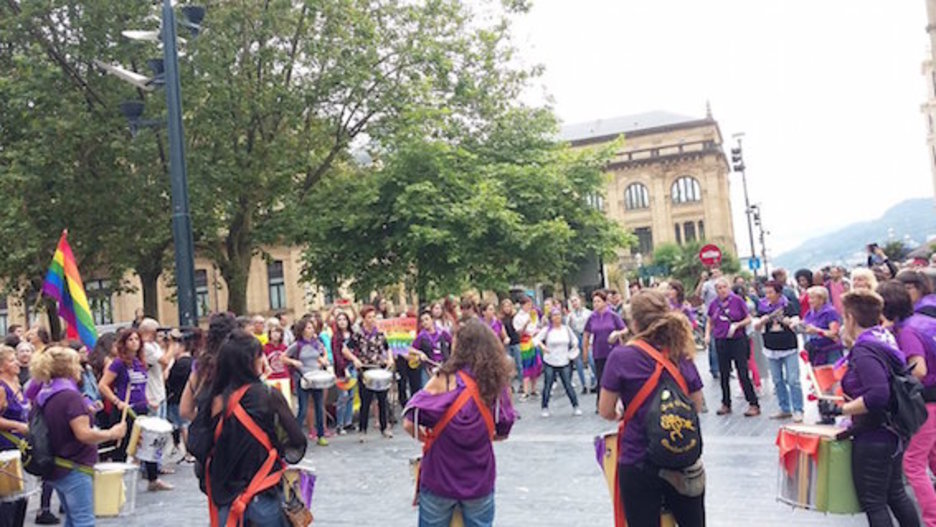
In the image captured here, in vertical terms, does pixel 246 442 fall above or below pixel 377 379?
above

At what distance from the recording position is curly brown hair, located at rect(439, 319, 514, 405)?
15.2 feet

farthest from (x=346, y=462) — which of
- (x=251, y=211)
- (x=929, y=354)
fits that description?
(x=251, y=211)

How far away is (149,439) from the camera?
7.75m

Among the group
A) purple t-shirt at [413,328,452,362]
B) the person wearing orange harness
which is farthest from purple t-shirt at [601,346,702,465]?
purple t-shirt at [413,328,452,362]

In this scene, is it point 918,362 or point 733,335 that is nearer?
point 918,362

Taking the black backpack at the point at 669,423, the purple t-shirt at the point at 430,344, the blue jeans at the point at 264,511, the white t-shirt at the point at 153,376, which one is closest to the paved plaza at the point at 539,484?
the white t-shirt at the point at 153,376

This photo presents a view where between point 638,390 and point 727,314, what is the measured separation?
23.6 ft

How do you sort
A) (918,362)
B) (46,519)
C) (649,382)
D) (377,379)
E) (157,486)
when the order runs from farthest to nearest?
(377,379) < (157,486) < (46,519) < (918,362) < (649,382)

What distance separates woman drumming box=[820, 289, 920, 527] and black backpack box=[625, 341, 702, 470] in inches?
48.2

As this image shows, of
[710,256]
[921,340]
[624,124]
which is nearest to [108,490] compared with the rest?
[921,340]

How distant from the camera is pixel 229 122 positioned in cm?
1845

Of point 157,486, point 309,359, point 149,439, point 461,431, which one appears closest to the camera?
point 461,431

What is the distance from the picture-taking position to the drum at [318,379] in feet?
36.5

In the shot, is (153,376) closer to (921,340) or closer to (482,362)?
(482,362)
